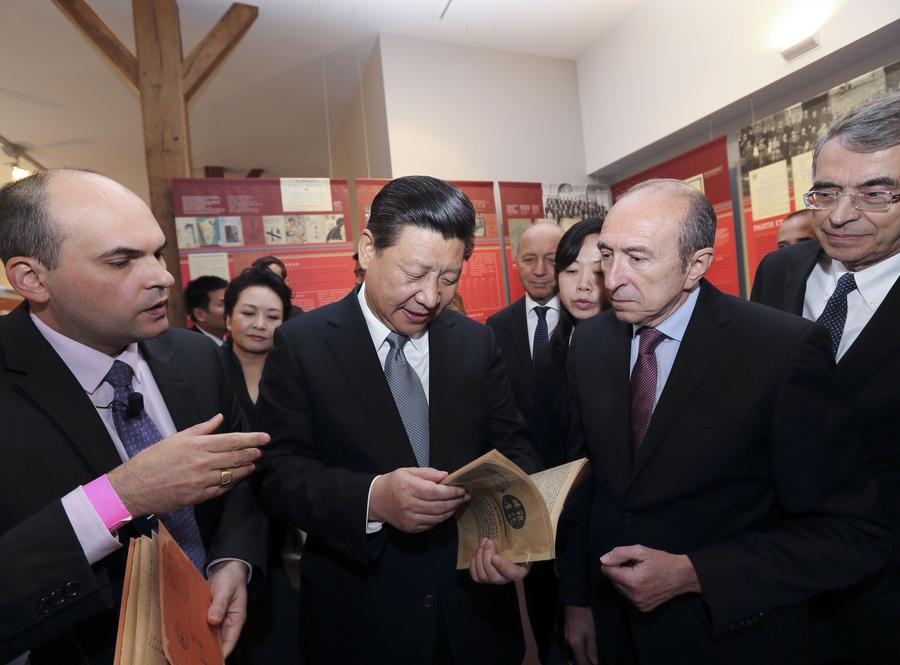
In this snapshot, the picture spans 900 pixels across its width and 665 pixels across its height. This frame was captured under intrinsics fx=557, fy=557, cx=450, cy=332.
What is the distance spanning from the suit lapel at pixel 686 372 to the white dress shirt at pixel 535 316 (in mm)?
1440

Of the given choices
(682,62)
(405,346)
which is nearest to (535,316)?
(405,346)

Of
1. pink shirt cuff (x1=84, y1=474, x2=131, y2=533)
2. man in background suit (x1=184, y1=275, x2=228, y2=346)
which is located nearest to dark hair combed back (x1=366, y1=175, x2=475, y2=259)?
pink shirt cuff (x1=84, y1=474, x2=131, y2=533)

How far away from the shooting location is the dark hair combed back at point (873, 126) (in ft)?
5.10

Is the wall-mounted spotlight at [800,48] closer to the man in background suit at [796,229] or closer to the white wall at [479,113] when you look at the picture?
the man in background suit at [796,229]

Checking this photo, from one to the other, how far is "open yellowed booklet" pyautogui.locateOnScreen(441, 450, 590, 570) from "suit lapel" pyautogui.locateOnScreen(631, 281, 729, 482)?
185 mm

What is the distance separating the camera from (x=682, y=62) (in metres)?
4.90

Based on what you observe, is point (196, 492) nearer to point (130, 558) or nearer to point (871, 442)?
point (130, 558)

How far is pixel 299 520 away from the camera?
1432 mm

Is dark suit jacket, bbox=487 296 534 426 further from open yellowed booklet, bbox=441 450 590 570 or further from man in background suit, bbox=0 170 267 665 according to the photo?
man in background suit, bbox=0 170 267 665

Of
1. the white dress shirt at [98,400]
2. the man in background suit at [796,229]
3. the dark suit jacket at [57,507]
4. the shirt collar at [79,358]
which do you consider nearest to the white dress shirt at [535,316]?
the man in background suit at [796,229]

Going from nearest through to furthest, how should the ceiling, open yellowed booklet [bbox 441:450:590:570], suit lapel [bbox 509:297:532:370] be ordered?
open yellowed booklet [bbox 441:450:590:570] < suit lapel [bbox 509:297:532:370] < the ceiling

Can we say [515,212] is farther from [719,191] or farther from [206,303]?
[206,303]

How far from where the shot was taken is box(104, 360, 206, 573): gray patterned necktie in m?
1.32

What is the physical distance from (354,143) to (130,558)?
6830 millimetres
